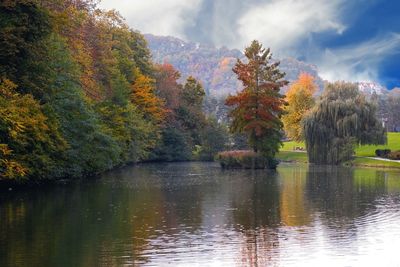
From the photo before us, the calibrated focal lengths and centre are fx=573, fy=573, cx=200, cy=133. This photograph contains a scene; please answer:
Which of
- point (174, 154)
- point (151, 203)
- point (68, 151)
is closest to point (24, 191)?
point (68, 151)

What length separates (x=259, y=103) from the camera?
57688mm

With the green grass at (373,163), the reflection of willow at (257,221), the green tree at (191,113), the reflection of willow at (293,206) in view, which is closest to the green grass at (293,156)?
Result: the green grass at (373,163)

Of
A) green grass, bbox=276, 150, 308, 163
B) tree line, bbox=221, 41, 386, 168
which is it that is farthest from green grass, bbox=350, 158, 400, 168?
green grass, bbox=276, 150, 308, 163

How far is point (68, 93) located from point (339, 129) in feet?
123

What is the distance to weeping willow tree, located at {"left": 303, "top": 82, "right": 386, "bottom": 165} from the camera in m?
65.4

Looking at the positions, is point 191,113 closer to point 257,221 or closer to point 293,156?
point 293,156

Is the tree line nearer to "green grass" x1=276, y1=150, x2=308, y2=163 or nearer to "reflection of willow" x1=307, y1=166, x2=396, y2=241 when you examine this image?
"green grass" x1=276, y1=150, x2=308, y2=163

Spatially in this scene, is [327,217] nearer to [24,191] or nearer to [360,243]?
[360,243]

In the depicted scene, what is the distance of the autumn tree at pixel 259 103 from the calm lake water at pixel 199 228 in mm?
25916

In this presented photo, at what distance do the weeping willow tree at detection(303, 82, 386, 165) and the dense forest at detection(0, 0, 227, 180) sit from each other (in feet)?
64.4

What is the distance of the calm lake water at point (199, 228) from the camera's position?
1333 centimetres

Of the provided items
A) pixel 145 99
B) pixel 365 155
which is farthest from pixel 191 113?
pixel 365 155

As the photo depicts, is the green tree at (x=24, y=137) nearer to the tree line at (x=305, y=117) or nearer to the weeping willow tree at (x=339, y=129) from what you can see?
the tree line at (x=305, y=117)

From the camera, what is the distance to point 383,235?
16688 mm
